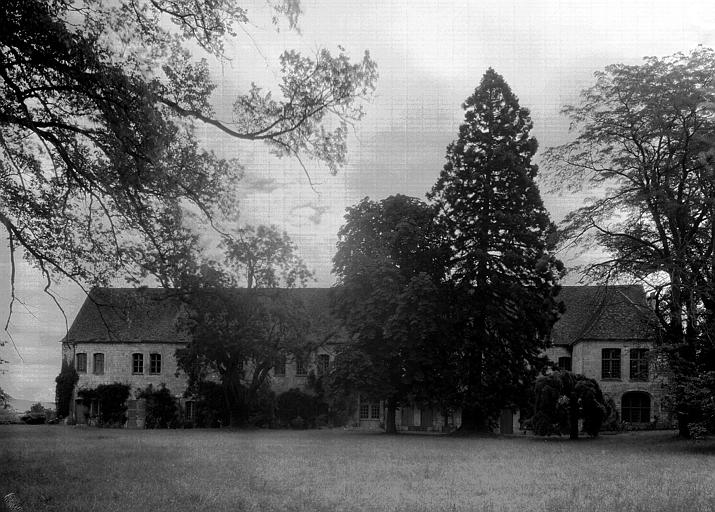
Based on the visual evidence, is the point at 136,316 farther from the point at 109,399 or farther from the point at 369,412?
the point at 109,399

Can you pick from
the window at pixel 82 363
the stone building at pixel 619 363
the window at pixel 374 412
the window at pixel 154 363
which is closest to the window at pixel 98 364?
the window at pixel 82 363

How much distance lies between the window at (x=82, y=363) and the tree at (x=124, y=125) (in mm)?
34050

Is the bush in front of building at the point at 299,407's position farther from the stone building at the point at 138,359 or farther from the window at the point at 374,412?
the window at the point at 374,412

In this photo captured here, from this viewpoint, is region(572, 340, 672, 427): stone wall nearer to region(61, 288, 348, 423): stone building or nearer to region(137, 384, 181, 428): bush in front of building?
region(61, 288, 348, 423): stone building

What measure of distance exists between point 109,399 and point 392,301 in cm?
2125

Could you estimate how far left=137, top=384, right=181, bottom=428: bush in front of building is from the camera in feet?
140

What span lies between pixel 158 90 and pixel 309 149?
2587 mm

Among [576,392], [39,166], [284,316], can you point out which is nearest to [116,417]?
[576,392]

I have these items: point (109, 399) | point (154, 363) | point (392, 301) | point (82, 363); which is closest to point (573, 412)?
point (392, 301)

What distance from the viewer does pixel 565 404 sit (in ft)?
99.6

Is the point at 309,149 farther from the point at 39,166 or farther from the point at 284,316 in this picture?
the point at 284,316

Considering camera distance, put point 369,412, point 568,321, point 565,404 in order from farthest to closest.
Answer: point 568,321 → point 369,412 → point 565,404

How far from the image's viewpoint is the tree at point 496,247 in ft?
99.9

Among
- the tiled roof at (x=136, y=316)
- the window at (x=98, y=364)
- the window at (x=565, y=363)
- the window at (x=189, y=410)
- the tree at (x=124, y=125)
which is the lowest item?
the window at (x=189, y=410)
